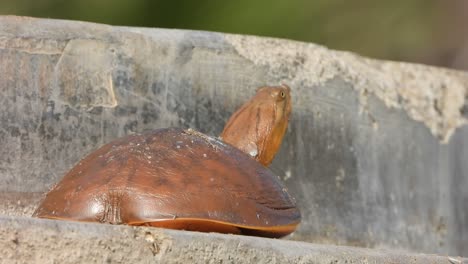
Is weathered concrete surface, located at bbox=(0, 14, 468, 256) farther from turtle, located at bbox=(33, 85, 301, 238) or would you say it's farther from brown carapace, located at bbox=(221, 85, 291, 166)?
turtle, located at bbox=(33, 85, 301, 238)

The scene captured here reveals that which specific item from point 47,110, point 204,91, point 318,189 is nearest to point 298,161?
point 318,189

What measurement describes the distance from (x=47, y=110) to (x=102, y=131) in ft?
0.67

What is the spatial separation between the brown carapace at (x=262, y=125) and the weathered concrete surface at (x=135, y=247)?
2.57ft

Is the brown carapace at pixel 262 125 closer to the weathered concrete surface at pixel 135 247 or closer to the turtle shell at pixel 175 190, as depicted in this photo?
the turtle shell at pixel 175 190

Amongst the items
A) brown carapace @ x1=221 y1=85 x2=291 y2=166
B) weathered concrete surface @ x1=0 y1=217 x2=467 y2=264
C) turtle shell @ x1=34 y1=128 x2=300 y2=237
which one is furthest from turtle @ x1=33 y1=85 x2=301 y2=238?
brown carapace @ x1=221 y1=85 x2=291 y2=166

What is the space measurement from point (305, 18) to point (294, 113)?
3348 millimetres

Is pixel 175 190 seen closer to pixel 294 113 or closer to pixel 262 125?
pixel 262 125

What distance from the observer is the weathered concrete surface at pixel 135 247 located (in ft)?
7.61

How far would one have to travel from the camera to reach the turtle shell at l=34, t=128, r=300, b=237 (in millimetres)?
2734

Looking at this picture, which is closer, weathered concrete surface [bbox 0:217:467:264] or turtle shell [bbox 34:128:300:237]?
weathered concrete surface [bbox 0:217:467:264]

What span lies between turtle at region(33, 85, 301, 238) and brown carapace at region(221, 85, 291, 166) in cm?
36

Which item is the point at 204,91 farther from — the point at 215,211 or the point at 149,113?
the point at 215,211

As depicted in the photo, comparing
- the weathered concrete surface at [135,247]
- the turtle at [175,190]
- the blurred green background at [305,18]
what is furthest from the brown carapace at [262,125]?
the blurred green background at [305,18]

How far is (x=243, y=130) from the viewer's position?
11.4 ft
